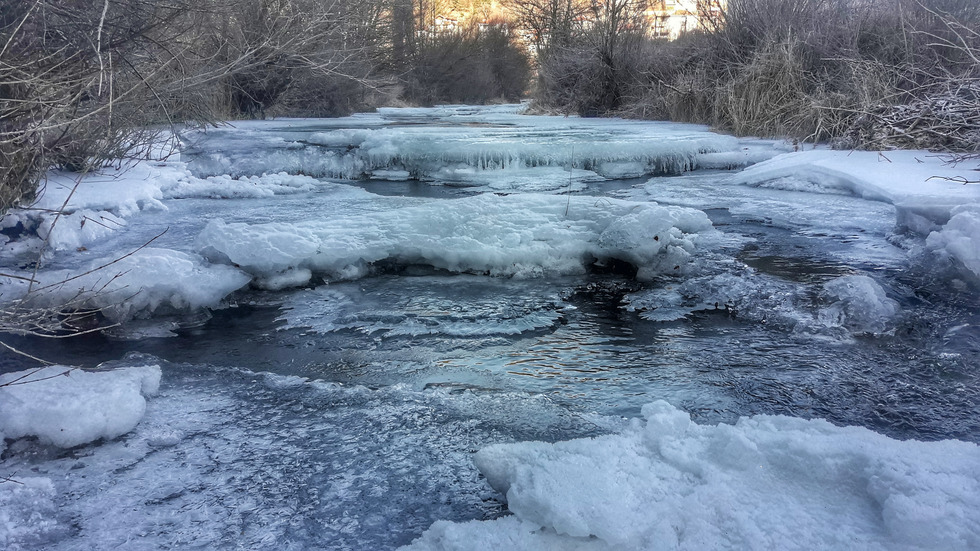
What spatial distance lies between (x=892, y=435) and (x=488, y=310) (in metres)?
1.60

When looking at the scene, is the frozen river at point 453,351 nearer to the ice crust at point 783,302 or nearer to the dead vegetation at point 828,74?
the ice crust at point 783,302

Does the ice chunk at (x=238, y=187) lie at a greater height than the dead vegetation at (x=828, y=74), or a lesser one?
lesser

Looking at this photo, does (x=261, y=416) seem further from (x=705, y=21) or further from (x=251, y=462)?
(x=705, y=21)

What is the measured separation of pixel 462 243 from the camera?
11.6ft

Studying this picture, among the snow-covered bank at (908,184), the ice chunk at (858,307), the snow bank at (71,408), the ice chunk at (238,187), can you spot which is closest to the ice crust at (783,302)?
the ice chunk at (858,307)

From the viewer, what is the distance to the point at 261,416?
1.99 meters

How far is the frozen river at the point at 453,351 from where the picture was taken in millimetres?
1532

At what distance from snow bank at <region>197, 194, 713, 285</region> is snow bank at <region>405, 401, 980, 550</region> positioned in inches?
75.0

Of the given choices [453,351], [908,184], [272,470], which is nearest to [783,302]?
[453,351]

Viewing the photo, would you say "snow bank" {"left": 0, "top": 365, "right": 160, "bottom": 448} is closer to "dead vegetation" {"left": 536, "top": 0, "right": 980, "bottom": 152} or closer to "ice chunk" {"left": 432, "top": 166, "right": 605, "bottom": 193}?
"ice chunk" {"left": 432, "top": 166, "right": 605, "bottom": 193}

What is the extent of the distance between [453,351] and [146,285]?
56.4 inches

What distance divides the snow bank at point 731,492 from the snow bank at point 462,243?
191cm

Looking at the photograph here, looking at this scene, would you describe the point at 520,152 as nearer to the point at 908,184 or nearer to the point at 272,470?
the point at 908,184

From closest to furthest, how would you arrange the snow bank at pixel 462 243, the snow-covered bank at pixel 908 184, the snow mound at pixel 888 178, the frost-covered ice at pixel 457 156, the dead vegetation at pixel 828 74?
the snow-covered bank at pixel 908 184 < the snow bank at pixel 462 243 < the snow mound at pixel 888 178 < the dead vegetation at pixel 828 74 < the frost-covered ice at pixel 457 156
